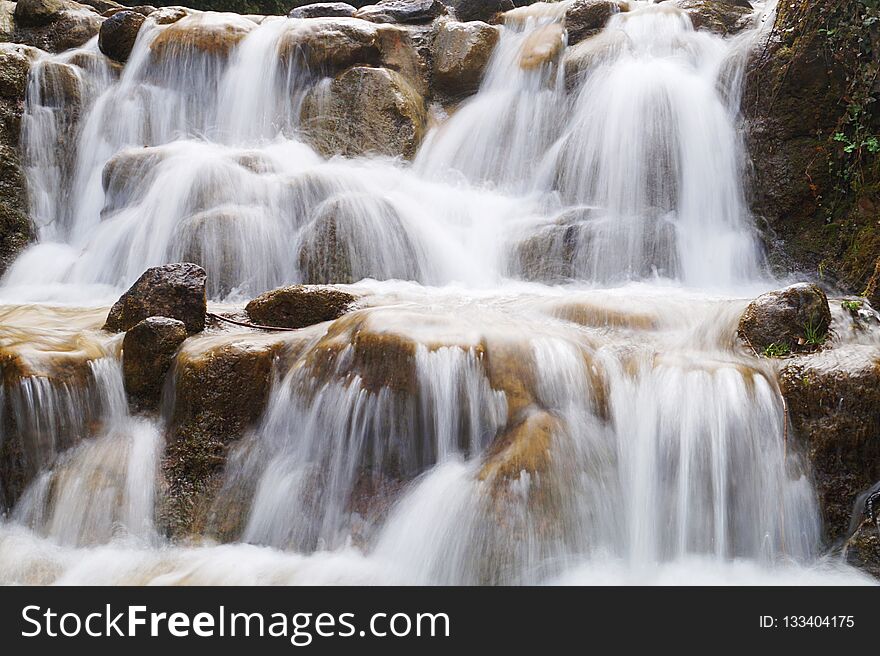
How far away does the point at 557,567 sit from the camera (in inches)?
122

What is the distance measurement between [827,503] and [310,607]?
214cm

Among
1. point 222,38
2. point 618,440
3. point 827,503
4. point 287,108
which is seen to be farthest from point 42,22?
point 827,503

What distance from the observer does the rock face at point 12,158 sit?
773 cm

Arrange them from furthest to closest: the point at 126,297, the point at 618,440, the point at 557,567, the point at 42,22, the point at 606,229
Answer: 1. the point at 42,22
2. the point at 606,229
3. the point at 126,297
4. the point at 618,440
5. the point at 557,567

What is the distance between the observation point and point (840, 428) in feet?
10.9

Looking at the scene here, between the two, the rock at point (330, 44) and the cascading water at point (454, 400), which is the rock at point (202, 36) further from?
the cascading water at point (454, 400)

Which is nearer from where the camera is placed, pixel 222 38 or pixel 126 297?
pixel 126 297

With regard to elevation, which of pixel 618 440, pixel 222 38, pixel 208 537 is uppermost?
pixel 222 38

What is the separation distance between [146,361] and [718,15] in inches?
267

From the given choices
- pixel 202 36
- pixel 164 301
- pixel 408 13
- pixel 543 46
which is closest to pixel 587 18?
pixel 543 46

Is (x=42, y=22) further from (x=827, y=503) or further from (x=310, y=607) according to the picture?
(x=827, y=503)

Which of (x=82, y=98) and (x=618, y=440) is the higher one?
(x=82, y=98)

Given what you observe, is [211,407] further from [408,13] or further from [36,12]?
[36,12]

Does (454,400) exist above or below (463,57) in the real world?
below
